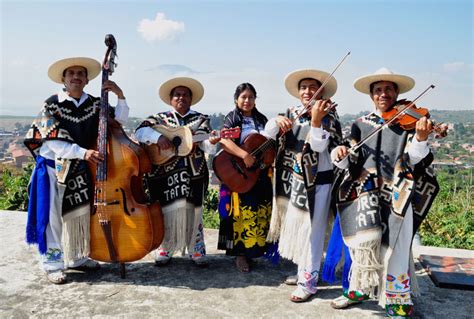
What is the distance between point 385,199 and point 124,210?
6.74 ft

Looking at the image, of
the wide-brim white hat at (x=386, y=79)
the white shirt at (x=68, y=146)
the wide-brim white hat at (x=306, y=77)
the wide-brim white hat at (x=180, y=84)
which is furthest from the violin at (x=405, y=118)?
the white shirt at (x=68, y=146)

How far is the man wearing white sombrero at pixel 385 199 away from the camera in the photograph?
9.45 feet

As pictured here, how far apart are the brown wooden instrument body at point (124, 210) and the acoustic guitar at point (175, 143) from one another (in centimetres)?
21

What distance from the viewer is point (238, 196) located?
3.86m

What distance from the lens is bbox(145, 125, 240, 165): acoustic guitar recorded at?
3693 mm

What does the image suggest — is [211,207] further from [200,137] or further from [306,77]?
[306,77]

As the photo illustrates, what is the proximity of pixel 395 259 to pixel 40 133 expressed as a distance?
117 inches

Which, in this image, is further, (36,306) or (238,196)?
(238,196)

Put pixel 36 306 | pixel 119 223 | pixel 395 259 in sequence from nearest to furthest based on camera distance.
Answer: pixel 395 259, pixel 36 306, pixel 119 223

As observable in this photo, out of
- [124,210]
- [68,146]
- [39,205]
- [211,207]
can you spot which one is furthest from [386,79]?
[211,207]

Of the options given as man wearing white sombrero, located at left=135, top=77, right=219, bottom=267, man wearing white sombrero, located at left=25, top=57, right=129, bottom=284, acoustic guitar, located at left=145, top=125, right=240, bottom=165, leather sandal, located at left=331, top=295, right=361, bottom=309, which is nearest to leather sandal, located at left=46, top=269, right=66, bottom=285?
man wearing white sombrero, located at left=25, top=57, right=129, bottom=284

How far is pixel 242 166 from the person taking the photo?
3.73 m

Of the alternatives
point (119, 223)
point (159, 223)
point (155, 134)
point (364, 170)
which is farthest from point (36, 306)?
point (364, 170)

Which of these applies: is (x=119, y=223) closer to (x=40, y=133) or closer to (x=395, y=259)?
(x=40, y=133)
